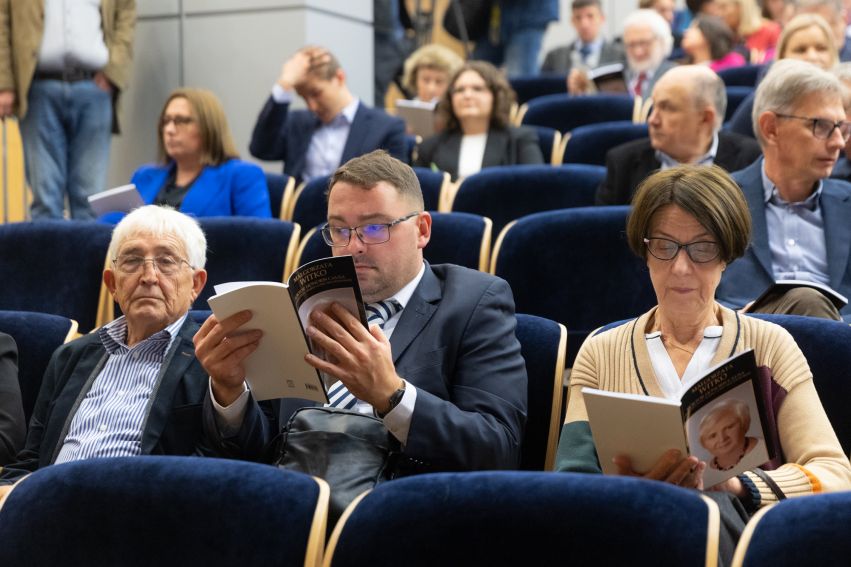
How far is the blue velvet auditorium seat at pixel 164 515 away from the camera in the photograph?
1736mm

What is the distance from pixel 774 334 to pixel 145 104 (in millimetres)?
5293

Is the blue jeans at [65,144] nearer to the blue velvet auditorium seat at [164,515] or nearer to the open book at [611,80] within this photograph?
the open book at [611,80]

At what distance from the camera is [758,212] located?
3492 millimetres

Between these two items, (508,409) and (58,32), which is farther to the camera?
(58,32)

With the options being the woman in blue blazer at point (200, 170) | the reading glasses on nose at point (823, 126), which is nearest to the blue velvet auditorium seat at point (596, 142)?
the woman in blue blazer at point (200, 170)

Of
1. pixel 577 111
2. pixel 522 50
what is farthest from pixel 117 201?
pixel 522 50

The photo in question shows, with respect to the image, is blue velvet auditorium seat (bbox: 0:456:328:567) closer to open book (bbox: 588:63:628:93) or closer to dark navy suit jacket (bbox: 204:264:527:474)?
dark navy suit jacket (bbox: 204:264:527:474)

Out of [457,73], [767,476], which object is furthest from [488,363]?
[457,73]

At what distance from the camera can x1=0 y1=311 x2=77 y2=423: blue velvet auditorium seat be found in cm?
305

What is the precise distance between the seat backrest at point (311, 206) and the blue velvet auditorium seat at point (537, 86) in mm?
Result: 3509

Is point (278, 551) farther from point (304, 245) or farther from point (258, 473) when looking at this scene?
point (304, 245)

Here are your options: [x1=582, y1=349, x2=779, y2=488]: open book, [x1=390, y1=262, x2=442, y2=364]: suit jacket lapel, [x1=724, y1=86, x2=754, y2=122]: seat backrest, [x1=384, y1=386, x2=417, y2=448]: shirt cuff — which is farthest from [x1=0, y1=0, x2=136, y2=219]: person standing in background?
[x1=582, y1=349, x2=779, y2=488]: open book

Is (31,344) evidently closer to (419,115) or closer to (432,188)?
(432,188)

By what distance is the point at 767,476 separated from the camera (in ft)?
7.14
